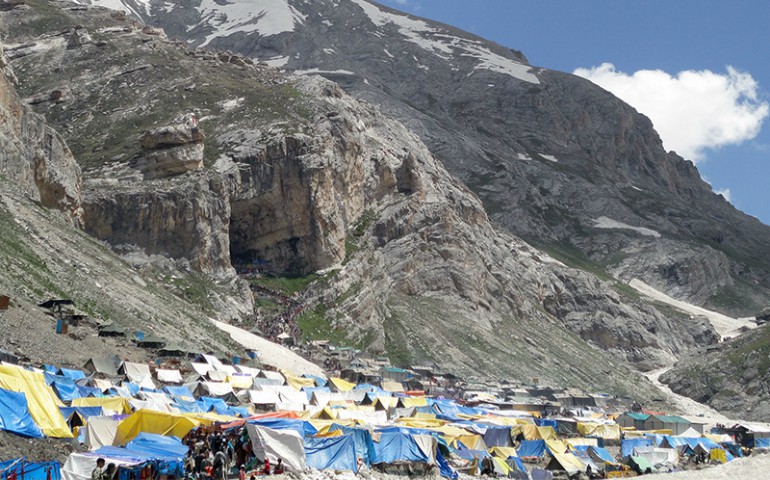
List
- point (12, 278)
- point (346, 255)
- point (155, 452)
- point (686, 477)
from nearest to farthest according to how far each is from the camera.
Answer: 1. point (155, 452)
2. point (686, 477)
3. point (12, 278)
4. point (346, 255)

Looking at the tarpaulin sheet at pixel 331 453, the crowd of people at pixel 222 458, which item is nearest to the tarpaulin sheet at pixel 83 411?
the crowd of people at pixel 222 458

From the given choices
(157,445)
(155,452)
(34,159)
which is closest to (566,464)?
(157,445)

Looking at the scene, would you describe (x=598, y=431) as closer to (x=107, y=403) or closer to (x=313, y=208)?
(x=107, y=403)

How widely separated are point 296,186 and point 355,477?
6903cm

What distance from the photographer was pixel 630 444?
50.1 meters

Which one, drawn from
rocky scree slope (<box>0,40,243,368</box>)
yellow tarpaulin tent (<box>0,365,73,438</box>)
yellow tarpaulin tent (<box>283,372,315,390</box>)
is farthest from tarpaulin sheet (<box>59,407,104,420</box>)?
yellow tarpaulin tent (<box>283,372,315,390</box>)

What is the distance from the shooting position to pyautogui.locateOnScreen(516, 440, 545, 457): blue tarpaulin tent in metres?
43.6

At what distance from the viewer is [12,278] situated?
170ft

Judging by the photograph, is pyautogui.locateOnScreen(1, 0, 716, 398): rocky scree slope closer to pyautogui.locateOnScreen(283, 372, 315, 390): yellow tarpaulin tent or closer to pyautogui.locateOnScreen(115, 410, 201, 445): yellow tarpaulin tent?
pyautogui.locateOnScreen(283, 372, 315, 390): yellow tarpaulin tent

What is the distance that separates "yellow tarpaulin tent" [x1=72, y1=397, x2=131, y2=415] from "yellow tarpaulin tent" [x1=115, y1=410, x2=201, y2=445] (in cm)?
362

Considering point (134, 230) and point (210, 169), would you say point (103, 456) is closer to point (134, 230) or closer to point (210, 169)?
point (134, 230)

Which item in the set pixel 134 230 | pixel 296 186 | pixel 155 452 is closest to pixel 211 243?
pixel 134 230

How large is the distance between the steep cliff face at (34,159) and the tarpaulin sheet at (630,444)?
5338 centimetres

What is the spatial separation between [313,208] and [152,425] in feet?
228
